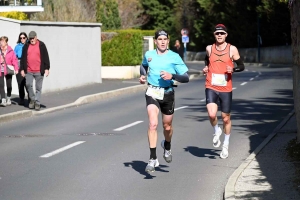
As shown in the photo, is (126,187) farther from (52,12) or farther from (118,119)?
(52,12)

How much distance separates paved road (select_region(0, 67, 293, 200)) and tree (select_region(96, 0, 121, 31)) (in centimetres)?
3646

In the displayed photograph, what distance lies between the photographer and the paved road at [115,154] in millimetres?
9016

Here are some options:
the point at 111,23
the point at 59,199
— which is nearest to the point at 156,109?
the point at 59,199

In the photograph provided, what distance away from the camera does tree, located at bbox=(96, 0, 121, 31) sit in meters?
56.6

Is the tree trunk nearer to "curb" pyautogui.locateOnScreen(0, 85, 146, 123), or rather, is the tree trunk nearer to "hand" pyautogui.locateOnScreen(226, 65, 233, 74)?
"hand" pyautogui.locateOnScreen(226, 65, 233, 74)

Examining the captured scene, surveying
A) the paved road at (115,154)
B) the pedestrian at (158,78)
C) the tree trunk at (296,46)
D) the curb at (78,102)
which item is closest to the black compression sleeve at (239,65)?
the tree trunk at (296,46)

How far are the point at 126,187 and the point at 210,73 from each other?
2877 millimetres

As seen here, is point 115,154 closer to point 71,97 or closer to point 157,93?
point 157,93

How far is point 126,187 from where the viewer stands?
912 centimetres

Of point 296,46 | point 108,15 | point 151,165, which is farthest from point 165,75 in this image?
point 108,15

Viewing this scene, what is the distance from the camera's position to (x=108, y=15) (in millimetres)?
57469

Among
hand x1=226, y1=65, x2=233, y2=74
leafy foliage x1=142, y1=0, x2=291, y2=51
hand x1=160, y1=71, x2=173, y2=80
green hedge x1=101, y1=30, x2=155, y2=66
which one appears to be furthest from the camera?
leafy foliage x1=142, y1=0, x2=291, y2=51

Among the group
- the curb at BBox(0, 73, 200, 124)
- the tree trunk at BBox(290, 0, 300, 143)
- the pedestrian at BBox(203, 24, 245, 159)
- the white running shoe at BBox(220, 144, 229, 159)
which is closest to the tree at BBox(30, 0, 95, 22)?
the curb at BBox(0, 73, 200, 124)

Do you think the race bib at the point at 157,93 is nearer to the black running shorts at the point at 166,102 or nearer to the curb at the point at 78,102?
the black running shorts at the point at 166,102
